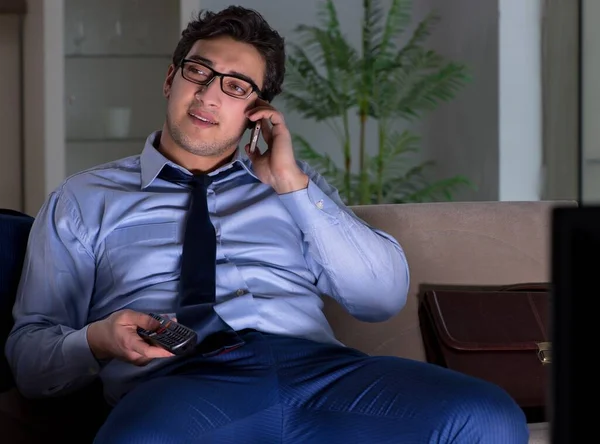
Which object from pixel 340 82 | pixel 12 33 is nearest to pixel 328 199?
pixel 340 82

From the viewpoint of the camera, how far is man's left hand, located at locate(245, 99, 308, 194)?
1.66 metres

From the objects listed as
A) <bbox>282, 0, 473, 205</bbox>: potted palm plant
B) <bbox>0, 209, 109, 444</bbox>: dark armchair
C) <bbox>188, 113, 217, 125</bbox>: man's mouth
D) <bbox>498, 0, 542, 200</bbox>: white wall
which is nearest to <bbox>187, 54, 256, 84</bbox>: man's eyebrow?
<bbox>188, 113, 217, 125</bbox>: man's mouth

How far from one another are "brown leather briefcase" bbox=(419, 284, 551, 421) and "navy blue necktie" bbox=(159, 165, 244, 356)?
0.45 metres

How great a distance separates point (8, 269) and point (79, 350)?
10.9 inches

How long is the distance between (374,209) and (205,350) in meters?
0.61

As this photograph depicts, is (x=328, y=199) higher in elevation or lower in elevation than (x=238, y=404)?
higher

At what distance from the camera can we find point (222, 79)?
5.81ft

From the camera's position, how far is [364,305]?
5.59 feet

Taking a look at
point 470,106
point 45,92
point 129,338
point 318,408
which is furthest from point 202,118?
point 470,106

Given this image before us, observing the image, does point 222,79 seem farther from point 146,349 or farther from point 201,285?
point 146,349

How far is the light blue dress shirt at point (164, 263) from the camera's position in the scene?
1552 mm

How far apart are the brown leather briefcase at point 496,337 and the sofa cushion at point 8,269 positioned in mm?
794

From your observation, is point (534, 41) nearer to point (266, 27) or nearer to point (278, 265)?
point (266, 27)

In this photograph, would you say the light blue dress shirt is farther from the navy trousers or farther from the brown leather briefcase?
the navy trousers
